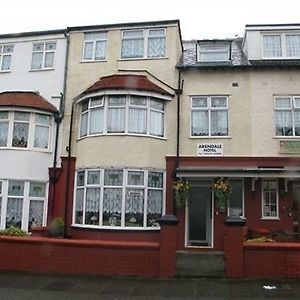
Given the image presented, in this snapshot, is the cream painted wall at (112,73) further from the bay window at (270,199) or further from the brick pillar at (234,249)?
the brick pillar at (234,249)

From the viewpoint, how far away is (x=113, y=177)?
1545 cm

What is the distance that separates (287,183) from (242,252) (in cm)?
598

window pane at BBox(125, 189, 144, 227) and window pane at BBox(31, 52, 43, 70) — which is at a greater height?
window pane at BBox(31, 52, 43, 70)

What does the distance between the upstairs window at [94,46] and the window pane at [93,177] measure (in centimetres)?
495

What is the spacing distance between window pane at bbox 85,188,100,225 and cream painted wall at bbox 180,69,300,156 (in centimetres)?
361

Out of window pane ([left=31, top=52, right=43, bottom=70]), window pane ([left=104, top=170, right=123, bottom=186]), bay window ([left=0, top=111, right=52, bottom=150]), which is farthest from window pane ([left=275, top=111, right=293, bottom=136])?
window pane ([left=31, top=52, right=43, bottom=70])

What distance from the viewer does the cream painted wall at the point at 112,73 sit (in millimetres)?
15492

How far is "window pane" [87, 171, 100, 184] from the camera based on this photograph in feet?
51.3

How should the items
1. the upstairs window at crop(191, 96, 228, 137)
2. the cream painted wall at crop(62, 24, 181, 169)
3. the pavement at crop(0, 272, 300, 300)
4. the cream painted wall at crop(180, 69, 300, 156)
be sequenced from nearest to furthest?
1. the pavement at crop(0, 272, 300, 300)
2. the cream painted wall at crop(62, 24, 181, 169)
3. the cream painted wall at crop(180, 69, 300, 156)
4. the upstairs window at crop(191, 96, 228, 137)

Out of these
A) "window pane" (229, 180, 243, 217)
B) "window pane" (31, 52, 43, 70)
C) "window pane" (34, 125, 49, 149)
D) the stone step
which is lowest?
the stone step

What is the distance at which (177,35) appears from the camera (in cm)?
1734

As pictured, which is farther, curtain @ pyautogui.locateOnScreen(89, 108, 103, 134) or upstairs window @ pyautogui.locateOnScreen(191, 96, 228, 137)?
upstairs window @ pyautogui.locateOnScreen(191, 96, 228, 137)

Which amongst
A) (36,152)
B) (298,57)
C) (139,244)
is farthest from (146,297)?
(298,57)

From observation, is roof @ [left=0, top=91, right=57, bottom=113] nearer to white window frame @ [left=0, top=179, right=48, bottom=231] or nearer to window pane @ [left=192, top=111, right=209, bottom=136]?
white window frame @ [left=0, top=179, right=48, bottom=231]
